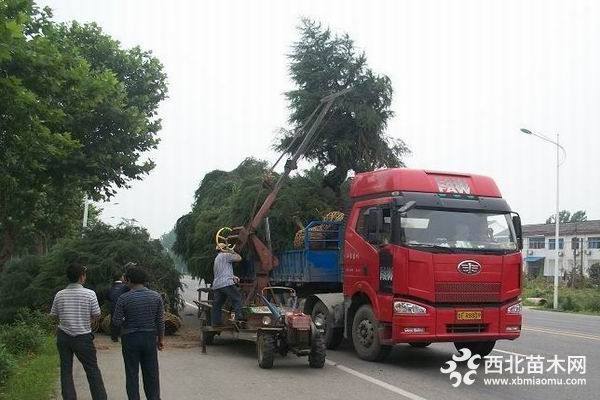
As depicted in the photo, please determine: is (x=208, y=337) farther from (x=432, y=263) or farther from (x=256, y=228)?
(x=432, y=263)

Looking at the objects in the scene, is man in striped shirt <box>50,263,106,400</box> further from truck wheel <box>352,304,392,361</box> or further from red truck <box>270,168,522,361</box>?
truck wheel <box>352,304,392,361</box>

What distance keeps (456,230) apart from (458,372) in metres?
2.11

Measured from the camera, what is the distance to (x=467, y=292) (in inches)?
363

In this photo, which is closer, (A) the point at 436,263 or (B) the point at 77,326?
(B) the point at 77,326

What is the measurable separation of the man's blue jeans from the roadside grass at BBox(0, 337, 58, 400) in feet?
9.07

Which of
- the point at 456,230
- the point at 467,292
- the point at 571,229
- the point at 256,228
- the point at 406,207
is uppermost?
the point at 571,229

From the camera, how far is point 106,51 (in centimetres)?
1667

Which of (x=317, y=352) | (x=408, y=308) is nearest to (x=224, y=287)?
(x=317, y=352)

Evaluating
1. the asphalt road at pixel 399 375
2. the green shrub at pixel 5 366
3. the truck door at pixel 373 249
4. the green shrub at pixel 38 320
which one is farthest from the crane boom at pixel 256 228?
the green shrub at pixel 5 366

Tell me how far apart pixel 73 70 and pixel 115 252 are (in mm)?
5875

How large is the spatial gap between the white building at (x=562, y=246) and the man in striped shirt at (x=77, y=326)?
197ft

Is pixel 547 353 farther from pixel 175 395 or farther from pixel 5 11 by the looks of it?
pixel 5 11

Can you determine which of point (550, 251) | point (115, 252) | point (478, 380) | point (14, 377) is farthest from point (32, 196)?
point (550, 251)

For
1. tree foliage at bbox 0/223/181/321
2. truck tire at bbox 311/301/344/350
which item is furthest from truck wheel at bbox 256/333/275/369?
tree foliage at bbox 0/223/181/321
